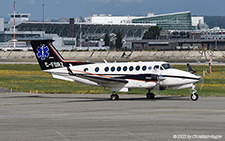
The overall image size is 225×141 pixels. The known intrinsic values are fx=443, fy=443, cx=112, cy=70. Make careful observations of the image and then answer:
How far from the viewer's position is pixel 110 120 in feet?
74.9

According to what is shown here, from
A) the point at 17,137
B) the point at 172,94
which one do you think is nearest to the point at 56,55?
the point at 172,94

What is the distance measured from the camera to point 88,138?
17859mm

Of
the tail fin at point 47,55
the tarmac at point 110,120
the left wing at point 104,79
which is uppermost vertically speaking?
the tail fin at point 47,55

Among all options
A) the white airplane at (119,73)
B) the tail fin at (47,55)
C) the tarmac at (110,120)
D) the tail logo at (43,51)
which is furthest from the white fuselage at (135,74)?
the tarmac at (110,120)

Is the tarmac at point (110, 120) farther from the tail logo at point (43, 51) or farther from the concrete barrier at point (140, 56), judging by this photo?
the concrete barrier at point (140, 56)

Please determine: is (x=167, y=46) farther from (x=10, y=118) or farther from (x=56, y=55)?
(x=10, y=118)

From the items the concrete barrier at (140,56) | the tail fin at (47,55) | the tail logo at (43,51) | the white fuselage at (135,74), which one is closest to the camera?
the white fuselage at (135,74)

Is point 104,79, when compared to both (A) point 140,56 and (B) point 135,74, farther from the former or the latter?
(A) point 140,56

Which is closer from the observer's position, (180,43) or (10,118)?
(10,118)

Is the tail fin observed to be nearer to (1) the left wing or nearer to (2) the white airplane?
(2) the white airplane

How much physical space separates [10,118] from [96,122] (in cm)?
496

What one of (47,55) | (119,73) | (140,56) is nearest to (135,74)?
(119,73)

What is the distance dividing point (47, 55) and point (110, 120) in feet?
48.9

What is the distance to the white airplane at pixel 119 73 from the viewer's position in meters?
32.7
